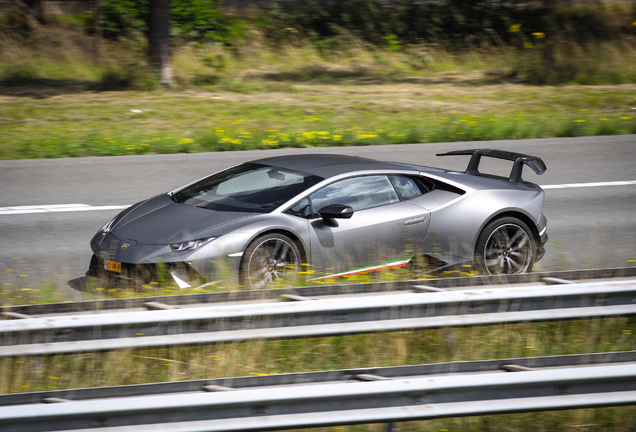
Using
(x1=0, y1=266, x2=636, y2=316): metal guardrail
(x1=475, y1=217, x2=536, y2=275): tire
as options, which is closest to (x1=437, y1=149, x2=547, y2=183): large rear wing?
(x1=475, y1=217, x2=536, y2=275): tire

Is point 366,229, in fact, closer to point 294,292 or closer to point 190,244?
point 190,244

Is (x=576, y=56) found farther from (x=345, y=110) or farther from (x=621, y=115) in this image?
(x=345, y=110)

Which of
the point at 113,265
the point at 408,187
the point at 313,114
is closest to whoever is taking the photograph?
the point at 113,265

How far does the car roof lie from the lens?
737 centimetres

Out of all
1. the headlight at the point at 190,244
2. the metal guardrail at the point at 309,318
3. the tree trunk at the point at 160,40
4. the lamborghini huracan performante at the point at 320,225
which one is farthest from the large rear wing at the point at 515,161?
the tree trunk at the point at 160,40

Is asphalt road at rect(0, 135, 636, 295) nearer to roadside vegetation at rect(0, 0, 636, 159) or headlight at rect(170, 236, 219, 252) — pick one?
roadside vegetation at rect(0, 0, 636, 159)

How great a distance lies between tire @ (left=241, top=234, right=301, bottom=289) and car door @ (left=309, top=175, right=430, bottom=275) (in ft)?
0.70

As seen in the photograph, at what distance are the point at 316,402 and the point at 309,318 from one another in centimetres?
116

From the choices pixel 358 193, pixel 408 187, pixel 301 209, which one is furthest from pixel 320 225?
pixel 408 187

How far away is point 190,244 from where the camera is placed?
6512 millimetres

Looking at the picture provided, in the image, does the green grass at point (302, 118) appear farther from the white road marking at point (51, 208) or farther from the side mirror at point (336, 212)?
the side mirror at point (336, 212)

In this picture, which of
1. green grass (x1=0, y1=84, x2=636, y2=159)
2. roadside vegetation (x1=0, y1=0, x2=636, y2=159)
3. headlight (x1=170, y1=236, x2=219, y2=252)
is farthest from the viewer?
roadside vegetation (x1=0, y1=0, x2=636, y2=159)

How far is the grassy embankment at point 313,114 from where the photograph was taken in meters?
4.98

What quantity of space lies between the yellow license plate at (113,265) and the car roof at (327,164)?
1.99 meters
